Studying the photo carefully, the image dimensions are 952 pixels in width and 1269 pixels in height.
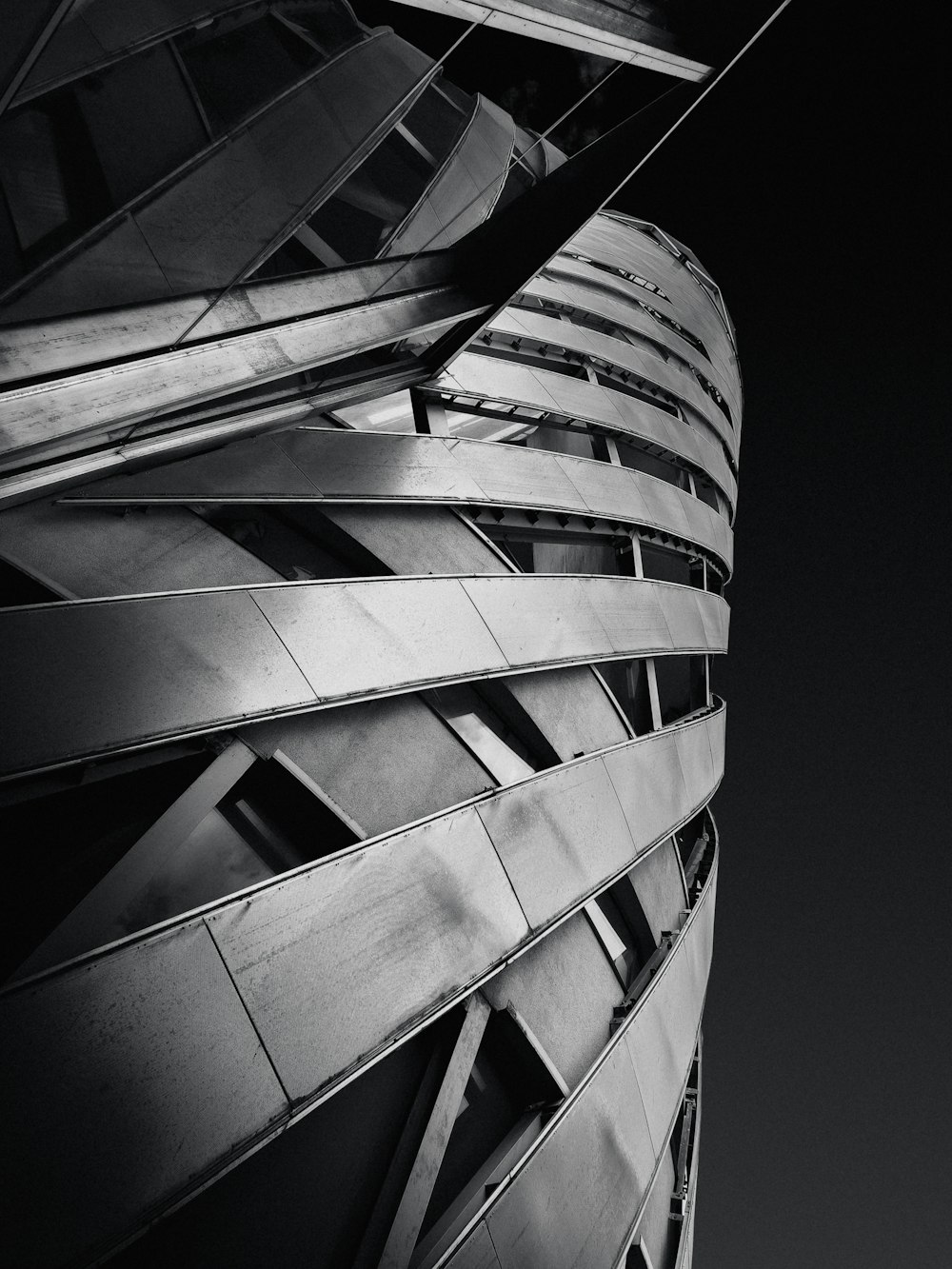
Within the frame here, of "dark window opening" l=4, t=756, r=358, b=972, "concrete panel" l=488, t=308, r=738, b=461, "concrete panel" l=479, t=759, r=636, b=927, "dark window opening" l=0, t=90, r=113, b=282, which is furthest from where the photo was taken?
"concrete panel" l=488, t=308, r=738, b=461

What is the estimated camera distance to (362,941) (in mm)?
5957

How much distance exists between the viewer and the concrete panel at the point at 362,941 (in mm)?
5375

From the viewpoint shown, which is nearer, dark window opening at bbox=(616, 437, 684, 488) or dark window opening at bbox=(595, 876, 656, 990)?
dark window opening at bbox=(595, 876, 656, 990)

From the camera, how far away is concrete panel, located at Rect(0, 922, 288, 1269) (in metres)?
4.29

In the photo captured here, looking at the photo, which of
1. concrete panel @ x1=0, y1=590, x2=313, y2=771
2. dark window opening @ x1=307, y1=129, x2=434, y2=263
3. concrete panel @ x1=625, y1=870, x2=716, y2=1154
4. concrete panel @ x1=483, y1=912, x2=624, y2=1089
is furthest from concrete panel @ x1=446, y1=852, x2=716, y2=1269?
dark window opening @ x1=307, y1=129, x2=434, y2=263

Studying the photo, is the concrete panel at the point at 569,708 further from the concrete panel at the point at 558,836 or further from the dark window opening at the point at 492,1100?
the dark window opening at the point at 492,1100

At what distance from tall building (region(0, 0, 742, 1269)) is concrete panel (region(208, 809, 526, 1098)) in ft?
0.09

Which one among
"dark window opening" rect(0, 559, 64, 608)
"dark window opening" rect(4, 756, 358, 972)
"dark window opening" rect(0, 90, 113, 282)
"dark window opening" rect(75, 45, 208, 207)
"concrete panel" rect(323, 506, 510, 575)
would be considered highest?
"dark window opening" rect(75, 45, 208, 207)

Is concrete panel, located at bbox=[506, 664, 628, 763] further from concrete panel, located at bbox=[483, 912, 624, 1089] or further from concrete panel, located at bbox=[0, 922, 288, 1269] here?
concrete panel, located at bbox=[0, 922, 288, 1269]

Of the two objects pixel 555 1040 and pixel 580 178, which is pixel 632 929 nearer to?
pixel 555 1040

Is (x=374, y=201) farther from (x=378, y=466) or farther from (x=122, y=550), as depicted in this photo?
(x=122, y=550)

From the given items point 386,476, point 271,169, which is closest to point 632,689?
point 386,476

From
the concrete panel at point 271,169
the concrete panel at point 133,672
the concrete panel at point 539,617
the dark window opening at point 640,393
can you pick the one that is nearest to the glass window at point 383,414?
the concrete panel at point 539,617

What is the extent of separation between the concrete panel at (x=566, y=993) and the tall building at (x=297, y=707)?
0.05m
